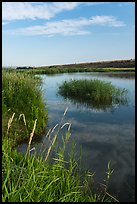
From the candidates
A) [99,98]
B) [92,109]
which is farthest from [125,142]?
[99,98]

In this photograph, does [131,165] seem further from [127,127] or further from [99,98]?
[99,98]

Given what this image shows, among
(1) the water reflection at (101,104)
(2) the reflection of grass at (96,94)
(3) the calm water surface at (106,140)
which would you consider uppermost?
(2) the reflection of grass at (96,94)

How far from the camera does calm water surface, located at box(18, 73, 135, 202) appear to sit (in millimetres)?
5827

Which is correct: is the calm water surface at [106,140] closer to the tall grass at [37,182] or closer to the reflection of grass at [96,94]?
the reflection of grass at [96,94]

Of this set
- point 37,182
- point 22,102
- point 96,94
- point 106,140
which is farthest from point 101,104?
point 37,182

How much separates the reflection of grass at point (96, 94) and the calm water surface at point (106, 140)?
0.85 m

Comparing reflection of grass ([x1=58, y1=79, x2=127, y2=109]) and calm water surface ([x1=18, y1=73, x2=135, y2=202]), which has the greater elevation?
reflection of grass ([x1=58, y1=79, x2=127, y2=109])

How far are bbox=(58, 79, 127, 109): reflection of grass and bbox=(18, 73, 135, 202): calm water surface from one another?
33.5 inches

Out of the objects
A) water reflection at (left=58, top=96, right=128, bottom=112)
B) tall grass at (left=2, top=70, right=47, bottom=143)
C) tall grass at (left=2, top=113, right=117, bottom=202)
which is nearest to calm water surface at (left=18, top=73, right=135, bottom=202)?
water reflection at (left=58, top=96, right=128, bottom=112)

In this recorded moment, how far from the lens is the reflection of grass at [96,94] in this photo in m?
15.5

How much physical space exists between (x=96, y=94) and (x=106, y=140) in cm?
770

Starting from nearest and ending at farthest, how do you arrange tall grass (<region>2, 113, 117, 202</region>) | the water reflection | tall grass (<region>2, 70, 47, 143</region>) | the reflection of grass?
tall grass (<region>2, 113, 117, 202</region>) < tall grass (<region>2, 70, 47, 143</region>) < the water reflection < the reflection of grass

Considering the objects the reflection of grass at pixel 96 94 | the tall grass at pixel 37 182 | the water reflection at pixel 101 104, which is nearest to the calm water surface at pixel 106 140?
the water reflection at pixel 101 104

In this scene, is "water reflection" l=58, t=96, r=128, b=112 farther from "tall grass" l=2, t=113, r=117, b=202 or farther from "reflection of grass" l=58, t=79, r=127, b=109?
"tall grass" l=2, t=113, r=117, b=202
